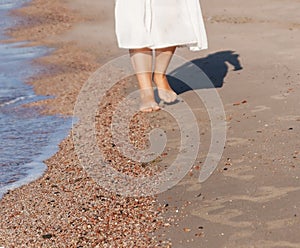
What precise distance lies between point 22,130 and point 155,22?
162cm

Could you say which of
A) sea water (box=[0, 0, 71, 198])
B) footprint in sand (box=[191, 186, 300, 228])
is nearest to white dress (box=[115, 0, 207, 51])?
sea water (box=[0, 0, 71, 198])

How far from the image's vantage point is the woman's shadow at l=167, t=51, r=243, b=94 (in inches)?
294

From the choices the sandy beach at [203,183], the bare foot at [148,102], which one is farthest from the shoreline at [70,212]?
the bare foot at [148,102]

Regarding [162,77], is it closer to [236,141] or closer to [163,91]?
[163,91]

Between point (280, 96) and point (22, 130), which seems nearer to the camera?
point (280, 96)

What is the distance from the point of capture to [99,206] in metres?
→ 4.73

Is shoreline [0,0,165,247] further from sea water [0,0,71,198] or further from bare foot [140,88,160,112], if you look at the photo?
bare foot [140,88,160,112]

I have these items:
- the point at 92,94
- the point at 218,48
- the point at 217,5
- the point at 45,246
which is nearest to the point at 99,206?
the point at 45,246

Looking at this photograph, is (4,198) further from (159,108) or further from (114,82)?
(114,82)

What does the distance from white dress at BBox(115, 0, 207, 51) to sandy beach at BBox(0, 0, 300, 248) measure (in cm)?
62

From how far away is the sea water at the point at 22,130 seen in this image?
5.81 metres

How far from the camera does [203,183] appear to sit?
16.0 feet

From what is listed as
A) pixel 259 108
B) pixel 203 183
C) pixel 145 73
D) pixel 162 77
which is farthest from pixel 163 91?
pixel 203 183

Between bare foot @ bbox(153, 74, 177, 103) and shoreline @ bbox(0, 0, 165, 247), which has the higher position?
shoreline @ bbox(0, 0, 165, 247)
